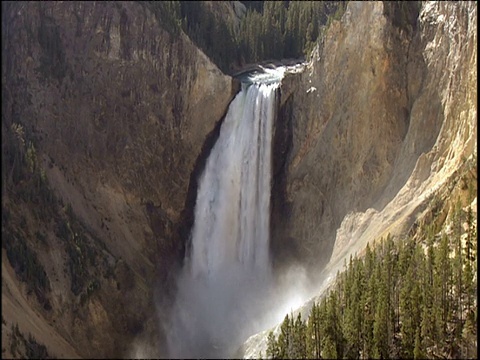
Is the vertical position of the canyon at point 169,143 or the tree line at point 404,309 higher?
the canyon at point 169,143

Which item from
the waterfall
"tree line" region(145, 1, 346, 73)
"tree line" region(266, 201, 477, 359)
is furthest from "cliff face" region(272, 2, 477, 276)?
"tree line" region(145, 1, 346, 73)

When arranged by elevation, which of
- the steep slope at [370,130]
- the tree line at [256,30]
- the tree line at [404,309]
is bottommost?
the tree line at [404,309]

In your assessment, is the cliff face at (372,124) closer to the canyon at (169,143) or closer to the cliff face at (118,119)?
the canyon at (169,143)

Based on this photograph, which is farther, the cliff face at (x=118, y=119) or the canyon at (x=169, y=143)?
the cliff face at (x=118, y=119)

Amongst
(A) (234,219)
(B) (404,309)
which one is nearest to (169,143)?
(A) (234,219)

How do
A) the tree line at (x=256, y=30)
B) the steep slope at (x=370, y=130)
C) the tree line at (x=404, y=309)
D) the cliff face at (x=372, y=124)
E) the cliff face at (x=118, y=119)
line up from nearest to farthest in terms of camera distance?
the tree line at (x=404, y=309), the steep slope at (x=370, y=130), the cliff face at (x=372, y=124), the cliff face at (x=118, y=119), the tree line at (x=256, y=30)

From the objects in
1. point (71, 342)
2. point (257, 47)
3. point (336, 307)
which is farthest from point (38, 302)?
point (257, 47)

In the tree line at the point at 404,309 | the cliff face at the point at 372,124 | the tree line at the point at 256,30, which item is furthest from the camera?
the tree line at the point at 256,30

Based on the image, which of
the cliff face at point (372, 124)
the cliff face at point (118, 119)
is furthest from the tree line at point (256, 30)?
the cliff face at point (372, 124)

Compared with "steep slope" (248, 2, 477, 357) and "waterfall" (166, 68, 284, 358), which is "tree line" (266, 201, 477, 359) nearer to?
"steep slope" (248, 2, 477, 357)

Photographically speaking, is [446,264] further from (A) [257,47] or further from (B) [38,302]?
(A) [257,47]
